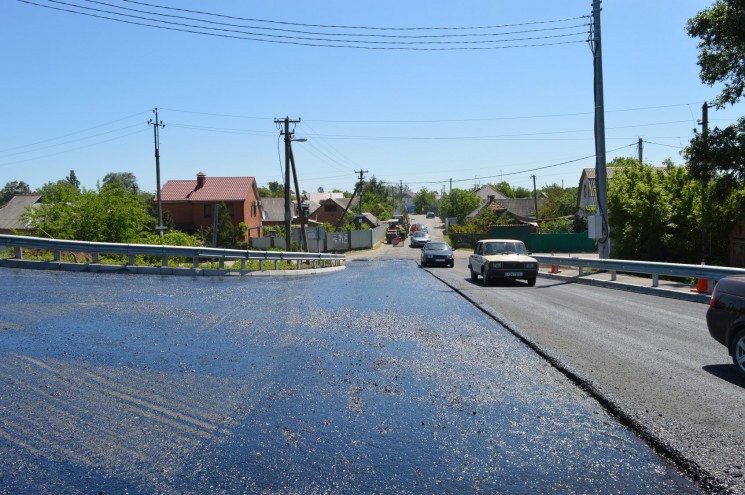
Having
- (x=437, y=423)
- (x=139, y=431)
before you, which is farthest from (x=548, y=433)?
(x=139, y=431)

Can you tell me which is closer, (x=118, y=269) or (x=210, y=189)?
(x=118, y=269)

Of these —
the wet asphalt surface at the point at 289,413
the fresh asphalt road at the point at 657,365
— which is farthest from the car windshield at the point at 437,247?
the wet asphalt surface at the point at 289,413

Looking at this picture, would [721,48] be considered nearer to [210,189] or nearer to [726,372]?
[726,372]

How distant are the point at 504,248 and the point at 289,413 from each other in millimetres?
16589

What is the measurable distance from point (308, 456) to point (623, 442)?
7.91 feet

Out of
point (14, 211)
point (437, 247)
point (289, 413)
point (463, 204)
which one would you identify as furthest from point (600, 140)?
point (463, 204)

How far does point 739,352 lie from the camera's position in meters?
6.52

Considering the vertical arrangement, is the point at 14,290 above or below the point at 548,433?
above

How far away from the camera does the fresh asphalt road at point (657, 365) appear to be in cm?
445

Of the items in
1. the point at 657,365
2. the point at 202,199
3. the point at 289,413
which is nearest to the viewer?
the point at 289,413

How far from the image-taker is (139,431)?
4.50 metres

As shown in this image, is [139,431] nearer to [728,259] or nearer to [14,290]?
[14,290]

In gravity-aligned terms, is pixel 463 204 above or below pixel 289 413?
above

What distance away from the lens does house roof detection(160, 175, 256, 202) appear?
65438 mm
